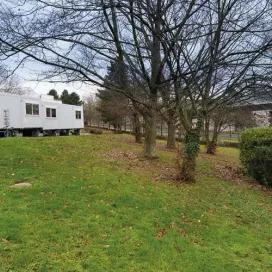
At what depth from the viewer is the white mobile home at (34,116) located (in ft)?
83.6

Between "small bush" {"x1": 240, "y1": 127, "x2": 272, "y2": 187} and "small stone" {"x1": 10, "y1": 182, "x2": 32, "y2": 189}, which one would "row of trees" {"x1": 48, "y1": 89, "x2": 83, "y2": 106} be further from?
"small stone" {"x1": 10, "y1": 182, "x2": 32, "y2": 189}

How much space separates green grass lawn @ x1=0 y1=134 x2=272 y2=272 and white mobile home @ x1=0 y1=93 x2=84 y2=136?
16.6 metres

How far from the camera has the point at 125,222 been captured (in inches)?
226

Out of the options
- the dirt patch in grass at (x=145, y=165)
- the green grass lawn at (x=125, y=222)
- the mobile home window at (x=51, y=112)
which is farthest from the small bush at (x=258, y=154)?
the mobile home window at (x=51, y=112)

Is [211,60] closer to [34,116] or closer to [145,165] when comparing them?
[145,165]

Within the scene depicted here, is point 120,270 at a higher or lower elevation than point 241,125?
lower

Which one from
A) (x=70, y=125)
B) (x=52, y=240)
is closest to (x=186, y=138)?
(x=52, y=240)

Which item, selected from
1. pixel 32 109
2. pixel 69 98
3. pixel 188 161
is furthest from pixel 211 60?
pixel 69 98

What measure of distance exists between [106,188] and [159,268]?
10.8 ft

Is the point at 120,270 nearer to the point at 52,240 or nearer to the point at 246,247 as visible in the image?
the point at 52,240

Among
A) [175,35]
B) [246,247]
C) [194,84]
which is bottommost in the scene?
[246,247]

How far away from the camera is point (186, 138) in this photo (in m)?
9.54

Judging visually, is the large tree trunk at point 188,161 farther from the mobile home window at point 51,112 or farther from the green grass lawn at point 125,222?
the mobile home window at point 51,112

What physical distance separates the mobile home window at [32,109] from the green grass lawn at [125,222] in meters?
19.2
